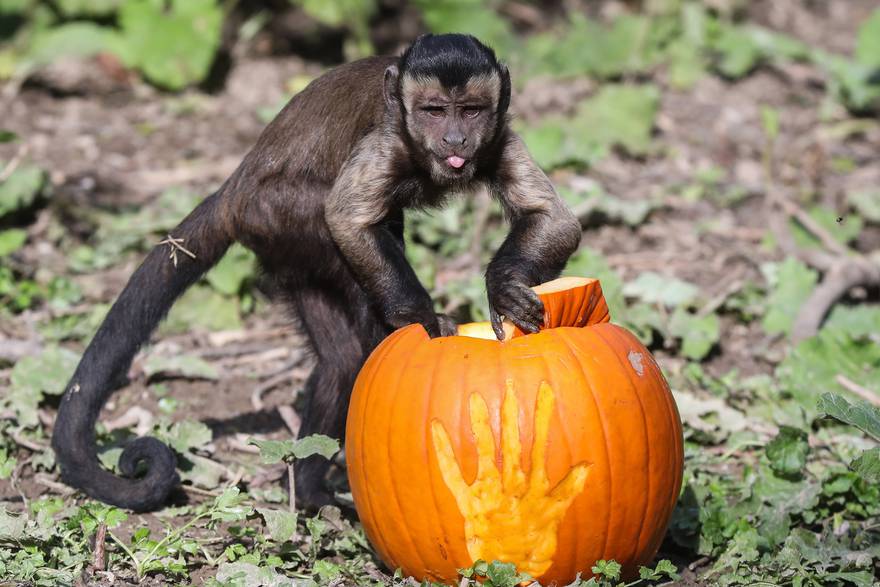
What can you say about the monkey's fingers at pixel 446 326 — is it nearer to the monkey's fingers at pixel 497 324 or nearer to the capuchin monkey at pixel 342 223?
the capuchin monkey at pixel 342 223

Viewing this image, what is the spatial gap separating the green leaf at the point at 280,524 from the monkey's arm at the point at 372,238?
781mm

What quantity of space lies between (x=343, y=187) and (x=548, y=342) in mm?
1122

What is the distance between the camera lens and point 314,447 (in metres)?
3.61

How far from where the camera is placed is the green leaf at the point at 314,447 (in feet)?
11.8

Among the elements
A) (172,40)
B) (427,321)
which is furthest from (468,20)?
(427,321)

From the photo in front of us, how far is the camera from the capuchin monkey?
4098 mm

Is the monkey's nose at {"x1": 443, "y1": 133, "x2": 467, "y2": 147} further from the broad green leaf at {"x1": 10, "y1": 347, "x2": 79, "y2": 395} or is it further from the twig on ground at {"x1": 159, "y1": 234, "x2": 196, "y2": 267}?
the broad green leaf at {"x1": 10, "y1": 347, "x2": 79, "y2": 395}

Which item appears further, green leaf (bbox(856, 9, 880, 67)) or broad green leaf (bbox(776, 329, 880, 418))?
green leaf (bbox(856, 9, 880, 67))

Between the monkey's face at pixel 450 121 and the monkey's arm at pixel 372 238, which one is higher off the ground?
the monkey's face at pixel 450 121

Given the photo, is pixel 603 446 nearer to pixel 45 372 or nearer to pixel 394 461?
pixel 394 461

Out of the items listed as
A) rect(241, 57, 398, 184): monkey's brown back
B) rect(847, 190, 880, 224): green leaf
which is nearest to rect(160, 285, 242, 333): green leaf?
rect(241, 57, 398, 184): monkey's brown back

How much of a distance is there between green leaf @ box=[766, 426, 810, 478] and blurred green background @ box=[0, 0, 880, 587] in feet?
0.03

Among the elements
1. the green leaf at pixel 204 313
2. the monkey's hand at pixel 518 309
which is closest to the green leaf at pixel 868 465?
the monkey's hand at pixel 518 309

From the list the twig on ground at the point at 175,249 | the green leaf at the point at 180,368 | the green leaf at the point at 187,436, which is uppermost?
the twig on ground at the point at 175,249
